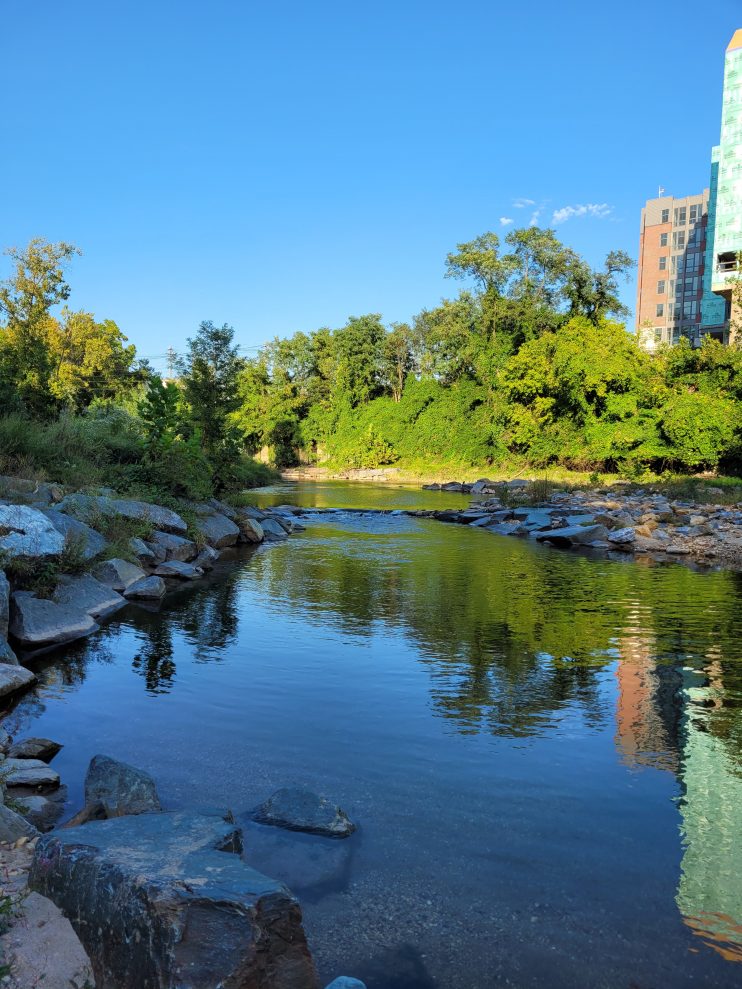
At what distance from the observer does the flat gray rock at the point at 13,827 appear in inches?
147

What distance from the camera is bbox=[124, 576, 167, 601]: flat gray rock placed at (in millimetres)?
11242

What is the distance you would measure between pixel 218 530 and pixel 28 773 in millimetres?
12478

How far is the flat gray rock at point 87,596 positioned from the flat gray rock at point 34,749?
395 centimetres

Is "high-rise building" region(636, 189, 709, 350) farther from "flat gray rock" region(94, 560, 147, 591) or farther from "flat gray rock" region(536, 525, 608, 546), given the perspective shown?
"flat gray rock" region(94, 560, 147, 591)

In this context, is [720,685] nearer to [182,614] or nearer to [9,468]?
[182,614]

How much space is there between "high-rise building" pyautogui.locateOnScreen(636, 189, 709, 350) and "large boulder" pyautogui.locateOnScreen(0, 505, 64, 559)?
81.7 m

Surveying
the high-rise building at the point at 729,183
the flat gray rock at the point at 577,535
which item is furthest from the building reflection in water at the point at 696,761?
the high-rise building at the point at 729,183

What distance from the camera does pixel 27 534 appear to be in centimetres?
Result: 902

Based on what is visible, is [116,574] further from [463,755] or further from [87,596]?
[463,755]

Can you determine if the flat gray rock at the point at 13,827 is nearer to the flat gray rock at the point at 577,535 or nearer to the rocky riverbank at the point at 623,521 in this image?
the rocky riverbank at the point at 623,521

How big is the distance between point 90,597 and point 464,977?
808cm

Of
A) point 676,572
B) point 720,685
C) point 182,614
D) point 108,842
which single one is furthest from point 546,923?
point 676,572

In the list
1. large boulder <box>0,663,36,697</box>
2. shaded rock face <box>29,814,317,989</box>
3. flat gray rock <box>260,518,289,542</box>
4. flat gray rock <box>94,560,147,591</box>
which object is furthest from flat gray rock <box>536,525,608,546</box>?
shaded rock face <box>29,814,317,989</box>

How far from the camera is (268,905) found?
282 cm
